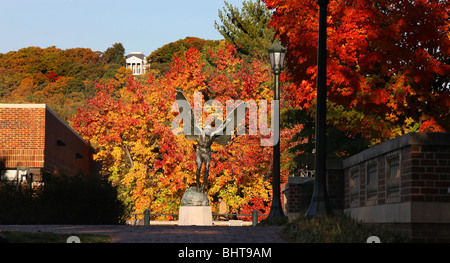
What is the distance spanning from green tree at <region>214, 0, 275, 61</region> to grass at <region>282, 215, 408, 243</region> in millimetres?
37256

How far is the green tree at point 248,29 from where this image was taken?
172 ft

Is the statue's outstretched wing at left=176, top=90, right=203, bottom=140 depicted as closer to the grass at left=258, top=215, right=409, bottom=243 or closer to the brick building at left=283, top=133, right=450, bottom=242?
the brick building at left=283, top=133, right=450, bottom=242

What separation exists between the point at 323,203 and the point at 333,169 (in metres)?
3.44

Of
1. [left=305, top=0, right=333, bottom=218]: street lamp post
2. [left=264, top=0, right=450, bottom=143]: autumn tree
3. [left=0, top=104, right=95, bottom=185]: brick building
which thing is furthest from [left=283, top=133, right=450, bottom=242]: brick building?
[left=0, top=104, right=95, bottom=185]: brick building

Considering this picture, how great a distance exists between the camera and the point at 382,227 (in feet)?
47.7

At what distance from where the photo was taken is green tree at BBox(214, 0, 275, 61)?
52531 mm

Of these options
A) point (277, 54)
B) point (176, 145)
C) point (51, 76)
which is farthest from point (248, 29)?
point (51, 76)

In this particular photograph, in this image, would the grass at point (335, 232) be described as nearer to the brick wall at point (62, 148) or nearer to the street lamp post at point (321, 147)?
the street lamp post at point (321, 147)

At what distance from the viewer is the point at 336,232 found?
522 inches

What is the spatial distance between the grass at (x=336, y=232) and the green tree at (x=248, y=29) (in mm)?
37256

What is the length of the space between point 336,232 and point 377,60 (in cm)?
1041

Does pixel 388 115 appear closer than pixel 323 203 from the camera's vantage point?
No
